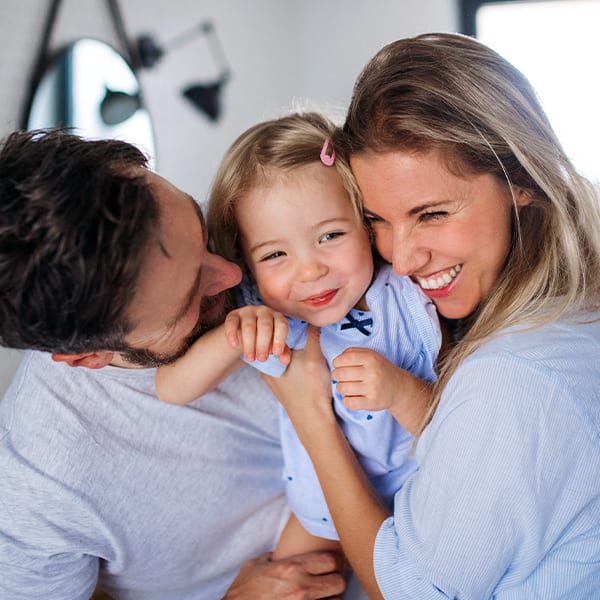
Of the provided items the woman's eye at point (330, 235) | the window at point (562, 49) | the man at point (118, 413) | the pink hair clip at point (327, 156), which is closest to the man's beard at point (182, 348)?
the man at point (118, 413)

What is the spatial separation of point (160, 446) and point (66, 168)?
0.62 meters

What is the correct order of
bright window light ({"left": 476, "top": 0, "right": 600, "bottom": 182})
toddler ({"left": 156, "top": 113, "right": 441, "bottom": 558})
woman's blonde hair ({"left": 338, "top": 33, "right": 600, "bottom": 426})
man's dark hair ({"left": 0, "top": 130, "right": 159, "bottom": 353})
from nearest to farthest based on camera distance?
man's dark hair ({"left": 0, "top": 130, "right": 159, "bottom": 353})
woman's blonde hair ({"left": 338, "top": 33, "right": 600, "bottom": 426})
toddler ({"left": 156, "top": 113, "right": 441, "bottom": 558})
bright window light ({"left": 476, "top": 0, "right": 600, "bottom": 182})

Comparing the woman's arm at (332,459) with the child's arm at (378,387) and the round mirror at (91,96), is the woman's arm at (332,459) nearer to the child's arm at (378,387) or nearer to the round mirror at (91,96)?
the child's arm at (378,387)

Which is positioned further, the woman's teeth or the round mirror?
the round mirror

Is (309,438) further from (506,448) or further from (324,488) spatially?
(506,448)

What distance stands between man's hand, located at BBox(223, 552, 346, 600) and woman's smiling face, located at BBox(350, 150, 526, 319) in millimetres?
633

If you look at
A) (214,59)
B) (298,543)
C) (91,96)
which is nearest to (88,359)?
(298,543)

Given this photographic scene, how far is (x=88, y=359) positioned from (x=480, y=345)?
687mm

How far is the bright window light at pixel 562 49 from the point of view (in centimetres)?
266

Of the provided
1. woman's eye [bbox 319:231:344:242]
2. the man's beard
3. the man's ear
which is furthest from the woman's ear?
the man's ear

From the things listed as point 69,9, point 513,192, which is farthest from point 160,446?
point 69,9

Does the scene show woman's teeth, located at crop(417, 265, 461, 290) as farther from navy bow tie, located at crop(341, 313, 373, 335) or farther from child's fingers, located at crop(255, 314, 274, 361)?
child's fingers, located at crop(255, 314, 274, 361)

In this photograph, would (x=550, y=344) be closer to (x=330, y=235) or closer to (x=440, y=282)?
(x=440, y=282)

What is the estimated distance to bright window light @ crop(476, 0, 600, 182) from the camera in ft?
8.71
